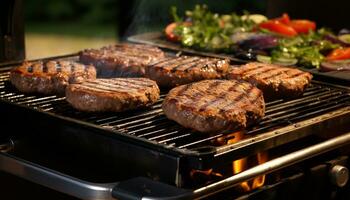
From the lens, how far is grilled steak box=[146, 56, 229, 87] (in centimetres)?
418

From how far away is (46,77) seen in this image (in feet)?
13.0

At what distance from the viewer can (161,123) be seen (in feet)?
11.6

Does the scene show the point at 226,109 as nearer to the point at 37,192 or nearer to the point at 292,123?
the point at 292,123

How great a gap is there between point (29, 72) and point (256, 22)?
272cm

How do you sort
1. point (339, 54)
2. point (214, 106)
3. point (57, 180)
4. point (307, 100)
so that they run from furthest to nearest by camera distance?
point (339, 54) → point (307, 100) → point (214, 106) → point (57, 180)

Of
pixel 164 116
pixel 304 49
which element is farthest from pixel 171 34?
pixel 164 116

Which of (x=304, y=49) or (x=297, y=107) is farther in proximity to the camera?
(x=304, y=49)

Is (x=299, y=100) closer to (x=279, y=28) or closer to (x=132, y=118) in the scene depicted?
(x=132, y=118)

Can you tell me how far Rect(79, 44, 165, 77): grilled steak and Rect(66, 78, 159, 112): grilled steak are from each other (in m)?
0.56

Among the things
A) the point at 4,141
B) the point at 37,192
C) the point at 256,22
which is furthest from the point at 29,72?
the point at 256,22

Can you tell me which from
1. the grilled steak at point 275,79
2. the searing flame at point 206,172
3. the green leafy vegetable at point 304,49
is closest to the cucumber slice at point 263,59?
the green leafy vegetable at point 304,49

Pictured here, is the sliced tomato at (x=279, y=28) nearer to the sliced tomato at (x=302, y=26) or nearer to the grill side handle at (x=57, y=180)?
the sliced tomato at (x=302, y=26)

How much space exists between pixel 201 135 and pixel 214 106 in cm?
16

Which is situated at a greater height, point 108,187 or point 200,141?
point 200,141
